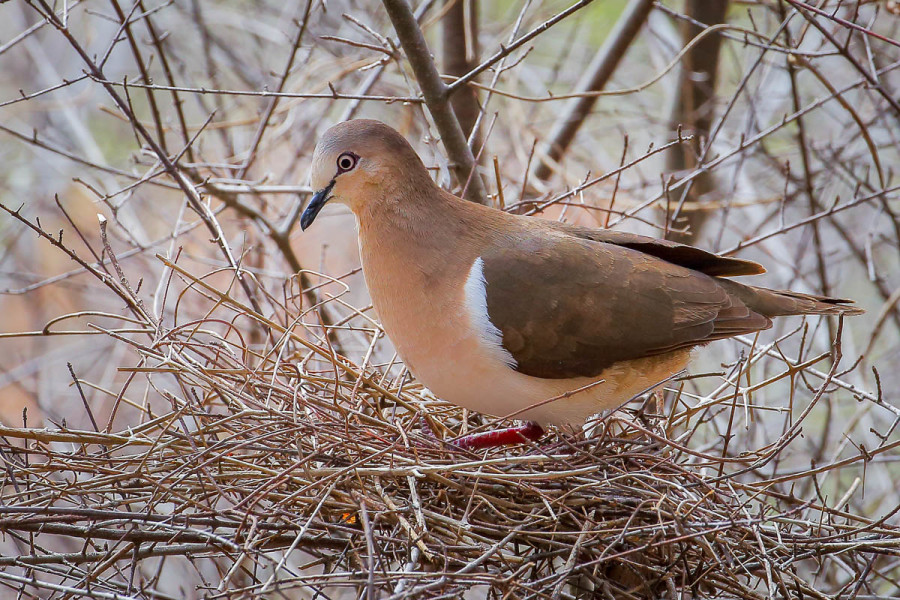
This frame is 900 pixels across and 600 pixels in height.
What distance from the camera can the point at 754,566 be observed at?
104 inches

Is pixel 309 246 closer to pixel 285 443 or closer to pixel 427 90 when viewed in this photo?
pixel 427 90

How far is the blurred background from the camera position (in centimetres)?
363

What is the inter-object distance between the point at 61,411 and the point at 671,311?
5.22m

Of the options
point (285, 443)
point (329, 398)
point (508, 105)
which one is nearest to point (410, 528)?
point (285, 443)

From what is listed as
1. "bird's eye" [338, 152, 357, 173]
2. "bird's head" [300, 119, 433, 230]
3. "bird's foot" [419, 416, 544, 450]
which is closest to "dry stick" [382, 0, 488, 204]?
"bird's head" [300, 119, 433, 230]

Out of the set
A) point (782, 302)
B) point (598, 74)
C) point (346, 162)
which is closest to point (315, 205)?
point (346, 162)

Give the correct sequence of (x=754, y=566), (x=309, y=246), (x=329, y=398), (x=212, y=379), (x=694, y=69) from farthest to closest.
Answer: (x=309, y=246), (x=694, y=69), (x=329, y=398), (x=212, y=379), (x=754, y=566)

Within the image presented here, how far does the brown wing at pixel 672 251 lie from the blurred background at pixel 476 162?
5.7 inches

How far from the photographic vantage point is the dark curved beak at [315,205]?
3.15m

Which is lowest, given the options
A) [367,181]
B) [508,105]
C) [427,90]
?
[367,181]

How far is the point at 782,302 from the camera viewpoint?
3.49m

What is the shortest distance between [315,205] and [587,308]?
42.5 inches

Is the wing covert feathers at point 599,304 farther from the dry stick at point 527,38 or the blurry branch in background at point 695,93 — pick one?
the blurry branch in background at point 695,93

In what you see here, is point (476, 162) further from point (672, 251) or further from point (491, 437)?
point (491, 437)
